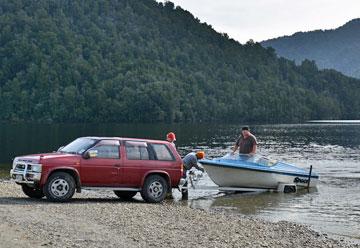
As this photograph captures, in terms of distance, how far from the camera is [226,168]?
1070 inches

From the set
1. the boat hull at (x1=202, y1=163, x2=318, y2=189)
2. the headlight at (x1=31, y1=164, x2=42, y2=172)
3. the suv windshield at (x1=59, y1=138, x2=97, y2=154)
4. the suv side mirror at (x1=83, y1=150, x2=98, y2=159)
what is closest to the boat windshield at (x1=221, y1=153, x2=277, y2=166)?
the boat hull at (x1=202, y1=163, x2=318, y2=189)

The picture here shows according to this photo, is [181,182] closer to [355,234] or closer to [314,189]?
[355,234]

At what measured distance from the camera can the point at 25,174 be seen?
1934 cm

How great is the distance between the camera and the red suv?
1941cm

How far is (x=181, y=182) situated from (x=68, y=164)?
461cm

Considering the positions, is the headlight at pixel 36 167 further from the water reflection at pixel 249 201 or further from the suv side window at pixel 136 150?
the water reflection at pixel 249 201

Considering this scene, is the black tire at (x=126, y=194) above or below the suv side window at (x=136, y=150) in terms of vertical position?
below

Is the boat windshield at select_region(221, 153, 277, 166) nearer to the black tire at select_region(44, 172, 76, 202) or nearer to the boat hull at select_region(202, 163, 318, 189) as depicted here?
the boat hull at select_region(202, 163, 318, 189)

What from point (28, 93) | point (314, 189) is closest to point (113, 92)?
point (28, 93)

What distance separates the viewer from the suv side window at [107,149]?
67.3ft

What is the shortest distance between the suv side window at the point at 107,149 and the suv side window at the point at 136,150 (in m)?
0.40

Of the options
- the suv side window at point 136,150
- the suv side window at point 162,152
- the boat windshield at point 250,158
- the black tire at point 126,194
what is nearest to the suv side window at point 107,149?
the suv side window at point 136,150

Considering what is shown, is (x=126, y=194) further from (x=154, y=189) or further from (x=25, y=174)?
(x=25, y=174)

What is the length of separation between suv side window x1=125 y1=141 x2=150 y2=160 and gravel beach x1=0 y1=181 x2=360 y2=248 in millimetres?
1728
